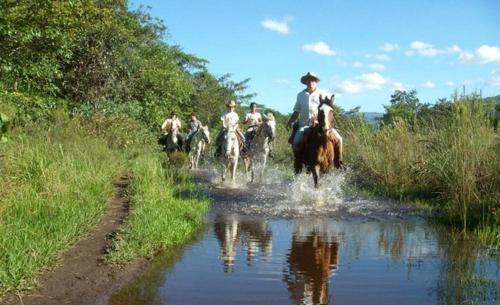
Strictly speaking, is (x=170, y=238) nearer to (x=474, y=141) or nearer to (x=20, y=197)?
(x=20, y=197)

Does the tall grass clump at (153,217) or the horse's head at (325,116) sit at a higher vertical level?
the horse's head at (325,116)

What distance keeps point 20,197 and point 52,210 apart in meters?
0.50

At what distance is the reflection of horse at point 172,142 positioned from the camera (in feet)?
73.5

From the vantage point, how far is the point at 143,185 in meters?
10.1

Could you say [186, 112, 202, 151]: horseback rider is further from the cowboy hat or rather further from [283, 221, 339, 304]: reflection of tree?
[283, 221, 339, 304]: reflection of tree

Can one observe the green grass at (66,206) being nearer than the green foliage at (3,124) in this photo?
Yes

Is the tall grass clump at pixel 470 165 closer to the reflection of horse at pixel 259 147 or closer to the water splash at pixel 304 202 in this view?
the water splash at pixel 304 202

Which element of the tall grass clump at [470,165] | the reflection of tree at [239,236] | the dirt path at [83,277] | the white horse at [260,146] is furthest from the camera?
the white horse at [260,146]

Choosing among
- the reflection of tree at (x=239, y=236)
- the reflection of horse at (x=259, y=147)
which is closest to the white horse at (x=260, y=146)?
the reflection of horse at (x=259, y=147)

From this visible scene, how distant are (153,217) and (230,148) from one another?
816cm

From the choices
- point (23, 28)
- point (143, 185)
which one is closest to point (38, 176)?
point (143, 185)

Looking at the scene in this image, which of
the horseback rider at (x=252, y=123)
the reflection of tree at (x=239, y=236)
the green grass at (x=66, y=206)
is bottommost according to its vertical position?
the reflection of tree at (x=239, y=236)

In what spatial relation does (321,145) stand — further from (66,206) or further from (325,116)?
(66,206)

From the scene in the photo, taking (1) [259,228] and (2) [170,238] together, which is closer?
(2) [170,238]
